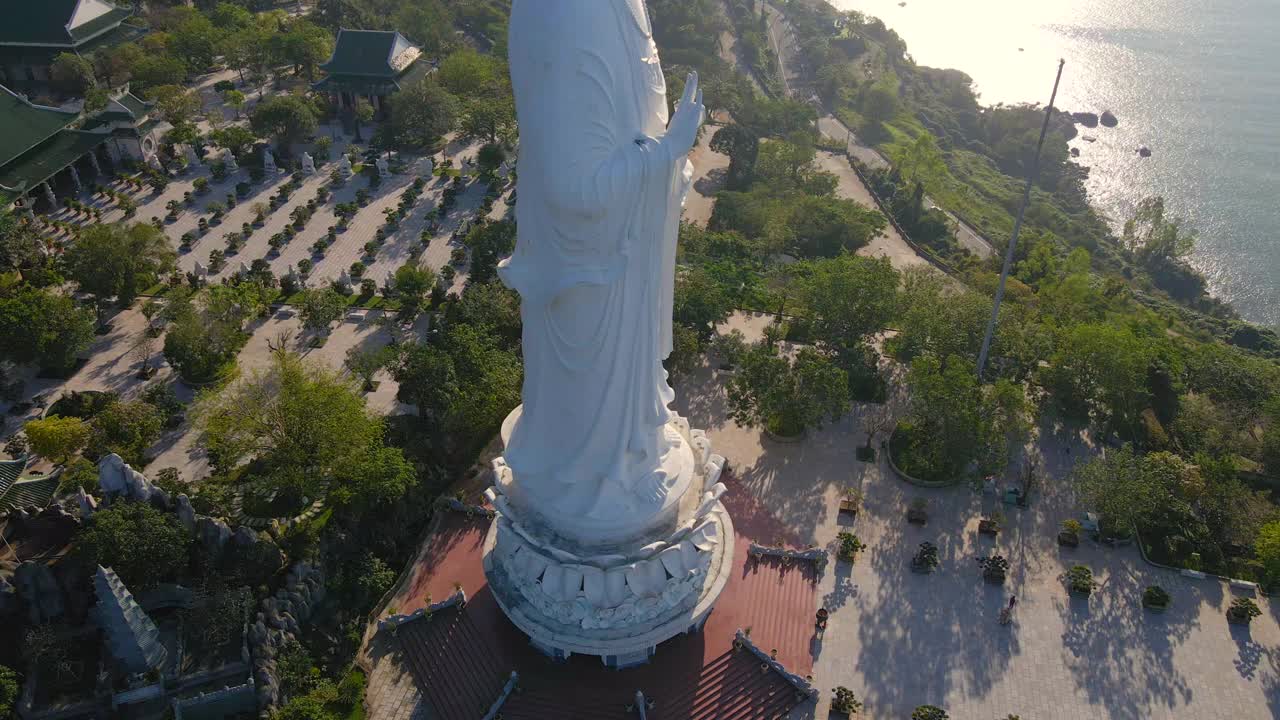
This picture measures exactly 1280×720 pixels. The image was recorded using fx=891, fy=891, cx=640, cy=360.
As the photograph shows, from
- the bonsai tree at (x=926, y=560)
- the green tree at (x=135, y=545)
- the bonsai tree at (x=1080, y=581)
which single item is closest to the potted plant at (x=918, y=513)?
the bonsai tree at (x=926, y=560)

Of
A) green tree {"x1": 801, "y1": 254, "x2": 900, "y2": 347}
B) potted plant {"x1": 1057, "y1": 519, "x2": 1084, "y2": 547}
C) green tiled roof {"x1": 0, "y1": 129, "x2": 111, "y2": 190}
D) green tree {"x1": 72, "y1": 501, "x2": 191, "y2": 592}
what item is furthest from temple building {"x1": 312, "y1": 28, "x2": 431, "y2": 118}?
potted plant {"x1": 1057, "y1": 519, "x2": 1084, "y2": 547}

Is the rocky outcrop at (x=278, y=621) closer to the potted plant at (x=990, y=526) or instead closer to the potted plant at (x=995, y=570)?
the potted plant at (x=995, y=570)

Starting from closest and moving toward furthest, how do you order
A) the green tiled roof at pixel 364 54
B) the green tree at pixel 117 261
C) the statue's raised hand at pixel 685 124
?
the statue's raised hand at pixel 685 124
the green tree at pixel 117 261
the green tiled roof at pixel 364 54

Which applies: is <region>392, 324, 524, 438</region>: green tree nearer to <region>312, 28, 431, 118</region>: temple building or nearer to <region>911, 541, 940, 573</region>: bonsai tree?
<region>911, 541, 940, 573</region>: bonsai tree

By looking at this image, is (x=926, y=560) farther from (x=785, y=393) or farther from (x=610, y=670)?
(x=610, y=670)

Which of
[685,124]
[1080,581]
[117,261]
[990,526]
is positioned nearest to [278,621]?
[685,124]
